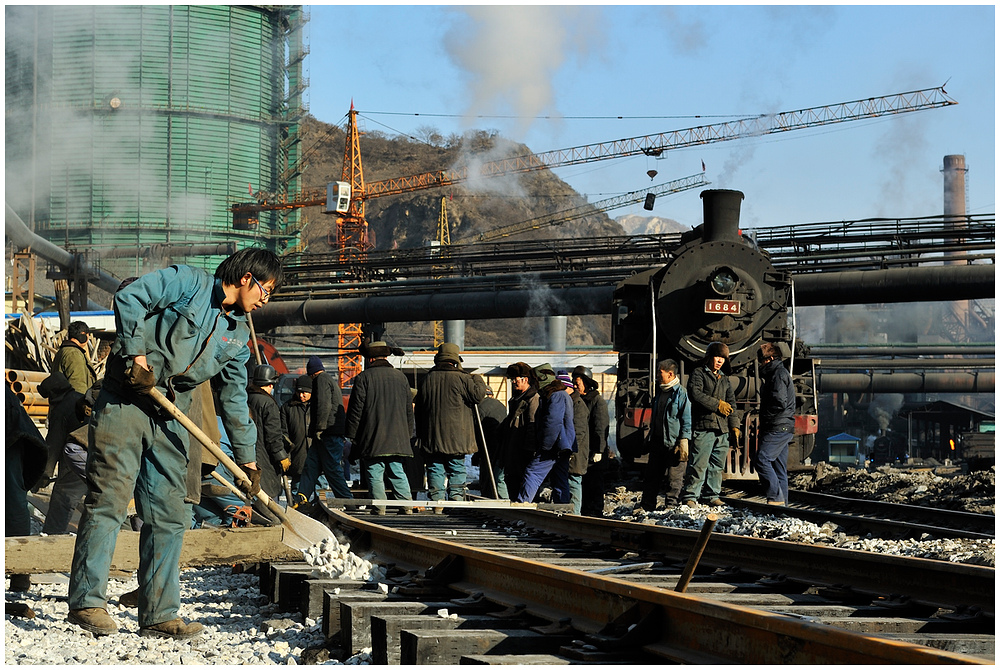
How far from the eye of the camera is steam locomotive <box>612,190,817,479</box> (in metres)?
13.4

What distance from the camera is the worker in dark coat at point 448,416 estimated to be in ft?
34.5

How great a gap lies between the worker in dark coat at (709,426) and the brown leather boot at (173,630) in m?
6.87

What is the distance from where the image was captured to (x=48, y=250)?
38.9 metres

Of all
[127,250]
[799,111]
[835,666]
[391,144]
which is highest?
[391,144]

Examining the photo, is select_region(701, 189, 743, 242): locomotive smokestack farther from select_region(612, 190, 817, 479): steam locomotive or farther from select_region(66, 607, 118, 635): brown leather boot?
select_region(66, 607, 118, 635): brown leather boot

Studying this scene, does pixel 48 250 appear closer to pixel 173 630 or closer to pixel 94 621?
pixel 94 621

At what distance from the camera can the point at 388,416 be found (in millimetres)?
9875

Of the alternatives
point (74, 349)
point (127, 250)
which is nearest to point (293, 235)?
point (127, 250)

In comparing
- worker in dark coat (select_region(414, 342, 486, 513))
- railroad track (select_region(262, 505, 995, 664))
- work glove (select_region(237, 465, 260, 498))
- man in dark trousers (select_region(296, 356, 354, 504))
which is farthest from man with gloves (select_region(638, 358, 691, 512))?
work glove (select_region(237, 465, 260, 498))

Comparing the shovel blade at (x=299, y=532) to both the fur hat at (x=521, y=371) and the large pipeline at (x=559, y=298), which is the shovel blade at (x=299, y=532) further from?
the large pipeline at (x=559, y=298)

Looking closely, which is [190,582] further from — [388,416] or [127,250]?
[127,250]

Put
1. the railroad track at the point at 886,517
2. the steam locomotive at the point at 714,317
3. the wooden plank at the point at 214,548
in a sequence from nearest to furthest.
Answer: the wooden plank at the point at 214,548
the railroad track at the point at 886,517
the steam locomotive at the point at 714,317

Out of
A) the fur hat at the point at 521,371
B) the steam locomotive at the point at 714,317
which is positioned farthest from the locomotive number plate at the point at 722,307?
the fur hat at the point at 521,371

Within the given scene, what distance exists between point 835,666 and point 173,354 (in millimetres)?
3212
